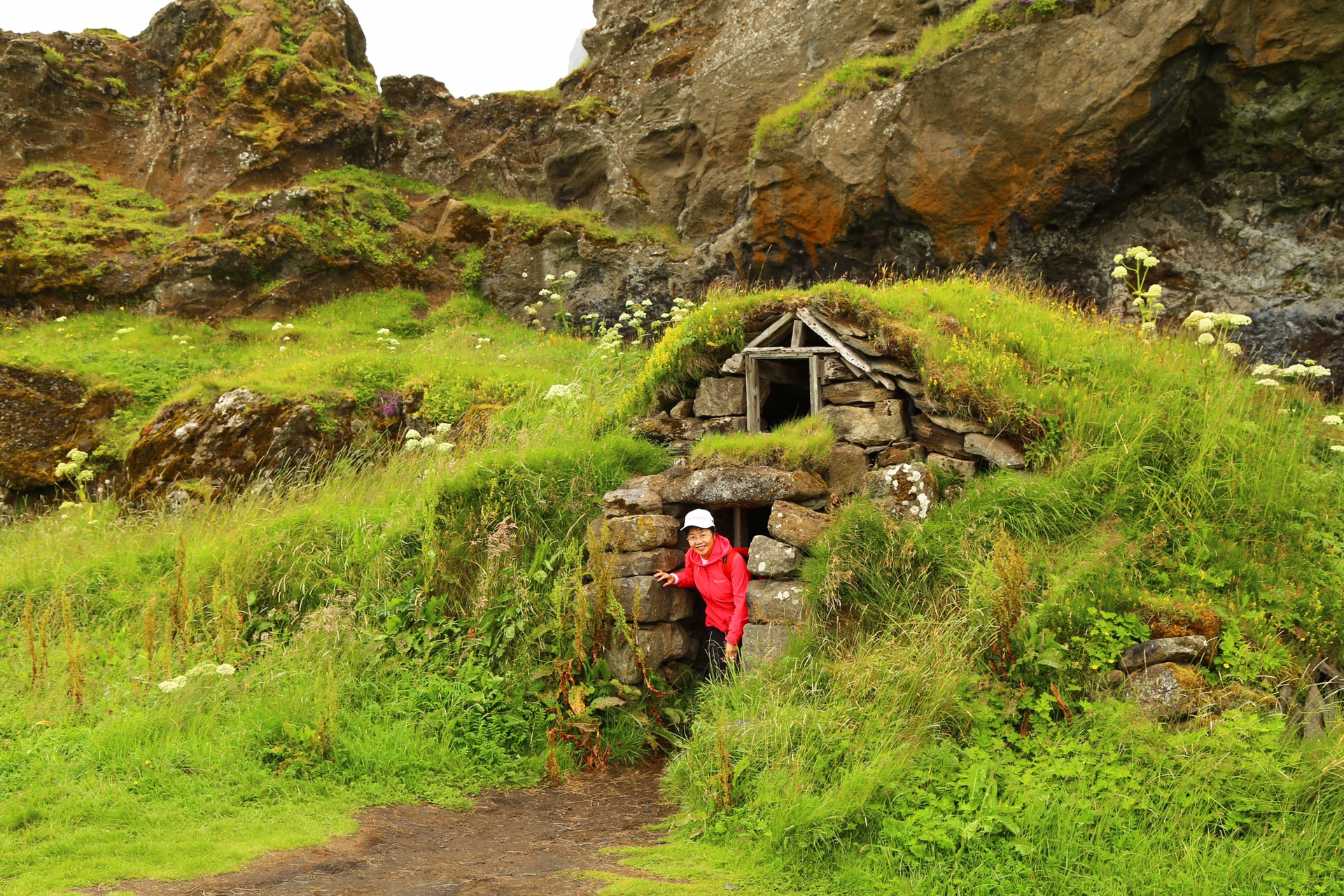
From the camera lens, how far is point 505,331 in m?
18.1

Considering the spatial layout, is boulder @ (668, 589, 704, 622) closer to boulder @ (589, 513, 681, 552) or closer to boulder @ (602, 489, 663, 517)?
boulder @ (589, 513, 681, 552)

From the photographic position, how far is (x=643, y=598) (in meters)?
7.32

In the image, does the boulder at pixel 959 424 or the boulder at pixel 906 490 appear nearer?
the boulder at pixel 906 490

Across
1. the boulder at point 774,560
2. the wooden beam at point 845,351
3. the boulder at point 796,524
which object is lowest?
the boulder at point 774,560

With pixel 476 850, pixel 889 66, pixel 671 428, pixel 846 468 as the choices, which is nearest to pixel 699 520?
pixel 846 468

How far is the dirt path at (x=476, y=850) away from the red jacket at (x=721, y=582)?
4.65 ft

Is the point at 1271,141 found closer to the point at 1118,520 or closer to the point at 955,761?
the point at 1118,520

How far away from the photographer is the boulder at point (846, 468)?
25.4 ft

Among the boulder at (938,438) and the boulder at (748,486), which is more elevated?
the boulder at (938,438)

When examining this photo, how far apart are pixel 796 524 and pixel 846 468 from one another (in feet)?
3.14

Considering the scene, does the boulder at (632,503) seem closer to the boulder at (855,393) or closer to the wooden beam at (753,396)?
the wooden beam at (753,396)

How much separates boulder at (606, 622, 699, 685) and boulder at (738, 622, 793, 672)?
0.79 m

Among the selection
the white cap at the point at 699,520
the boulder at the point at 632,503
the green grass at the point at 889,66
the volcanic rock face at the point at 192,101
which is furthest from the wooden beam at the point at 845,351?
the volcanic rock face at the point at 192,101

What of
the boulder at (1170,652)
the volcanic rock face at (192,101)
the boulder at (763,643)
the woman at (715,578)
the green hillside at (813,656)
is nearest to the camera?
the green hillside at (813,656)
